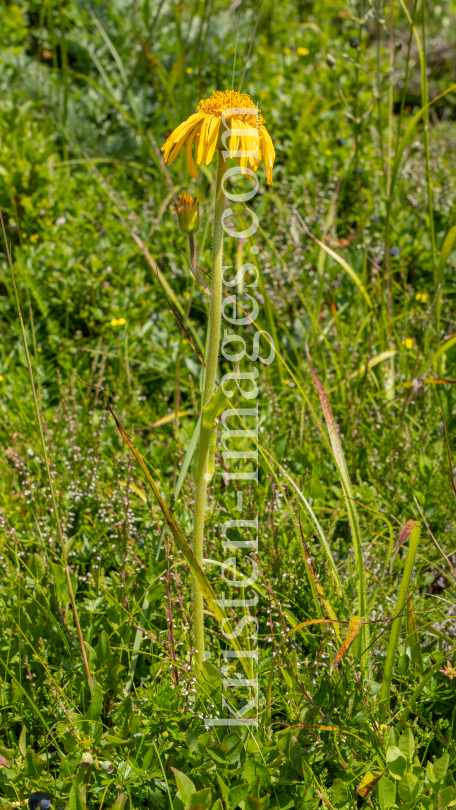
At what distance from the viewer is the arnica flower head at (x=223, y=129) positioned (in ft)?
3.83

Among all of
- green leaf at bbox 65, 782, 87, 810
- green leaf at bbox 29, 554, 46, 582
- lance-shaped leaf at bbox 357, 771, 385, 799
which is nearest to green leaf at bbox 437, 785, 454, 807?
lance-shaped leaf at bbox 357, 771, 385, 799

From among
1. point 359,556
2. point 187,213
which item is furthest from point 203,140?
point 359,556

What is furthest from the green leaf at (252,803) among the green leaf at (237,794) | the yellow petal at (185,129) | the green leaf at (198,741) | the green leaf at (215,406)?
the yellow petal at (185,129)

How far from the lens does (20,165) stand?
9.83 feet

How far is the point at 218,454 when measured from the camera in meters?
2.08

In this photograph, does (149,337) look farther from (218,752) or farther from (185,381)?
(218,752)

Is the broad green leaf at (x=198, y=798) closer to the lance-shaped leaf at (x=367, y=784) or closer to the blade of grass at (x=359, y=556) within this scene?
the lance-shaped leaf at (x=367, y=784)

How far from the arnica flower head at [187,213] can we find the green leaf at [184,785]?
108 centimetres

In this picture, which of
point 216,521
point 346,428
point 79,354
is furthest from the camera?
point 79,354

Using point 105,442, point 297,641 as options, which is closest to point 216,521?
point 297,641

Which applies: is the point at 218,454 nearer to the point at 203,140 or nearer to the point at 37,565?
the point at 37,565

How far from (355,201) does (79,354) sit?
173cm

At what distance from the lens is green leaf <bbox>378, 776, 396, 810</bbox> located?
4.09 feet

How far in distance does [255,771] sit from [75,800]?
0.35 metres
